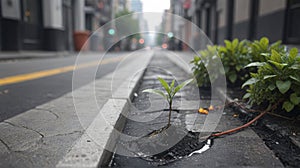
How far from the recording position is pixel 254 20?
7.93 meters

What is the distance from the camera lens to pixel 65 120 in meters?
2.24

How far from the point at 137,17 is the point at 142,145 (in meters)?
1.06

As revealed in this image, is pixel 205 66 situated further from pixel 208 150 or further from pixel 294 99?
pixel 208 150

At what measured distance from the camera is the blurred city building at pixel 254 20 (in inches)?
217

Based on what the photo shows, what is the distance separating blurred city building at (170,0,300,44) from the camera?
5.50 meters

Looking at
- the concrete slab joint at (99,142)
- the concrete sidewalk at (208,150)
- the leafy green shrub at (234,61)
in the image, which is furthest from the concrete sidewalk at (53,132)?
the leafy green shrub at (234,61)

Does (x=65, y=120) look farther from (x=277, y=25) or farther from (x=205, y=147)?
(x=277, y=25)

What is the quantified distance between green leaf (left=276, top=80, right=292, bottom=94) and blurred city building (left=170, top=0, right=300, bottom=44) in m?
0.89

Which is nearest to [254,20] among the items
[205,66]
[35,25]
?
[205,66]

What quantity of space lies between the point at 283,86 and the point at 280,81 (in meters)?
0.08

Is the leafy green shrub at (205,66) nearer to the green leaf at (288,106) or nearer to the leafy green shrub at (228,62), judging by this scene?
the leafy green shrub at (228,62)

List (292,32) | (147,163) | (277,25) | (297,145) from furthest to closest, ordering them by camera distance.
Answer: (277,25) < (292,32) < (297,145) < (147,163)

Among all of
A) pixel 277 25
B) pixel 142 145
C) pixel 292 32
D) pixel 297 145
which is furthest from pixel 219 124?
pixel 277 25

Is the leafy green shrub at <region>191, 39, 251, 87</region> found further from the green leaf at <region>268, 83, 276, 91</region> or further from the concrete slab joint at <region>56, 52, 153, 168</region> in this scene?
the concrete slab joint at <region>56, 52, 153, 168</region>
